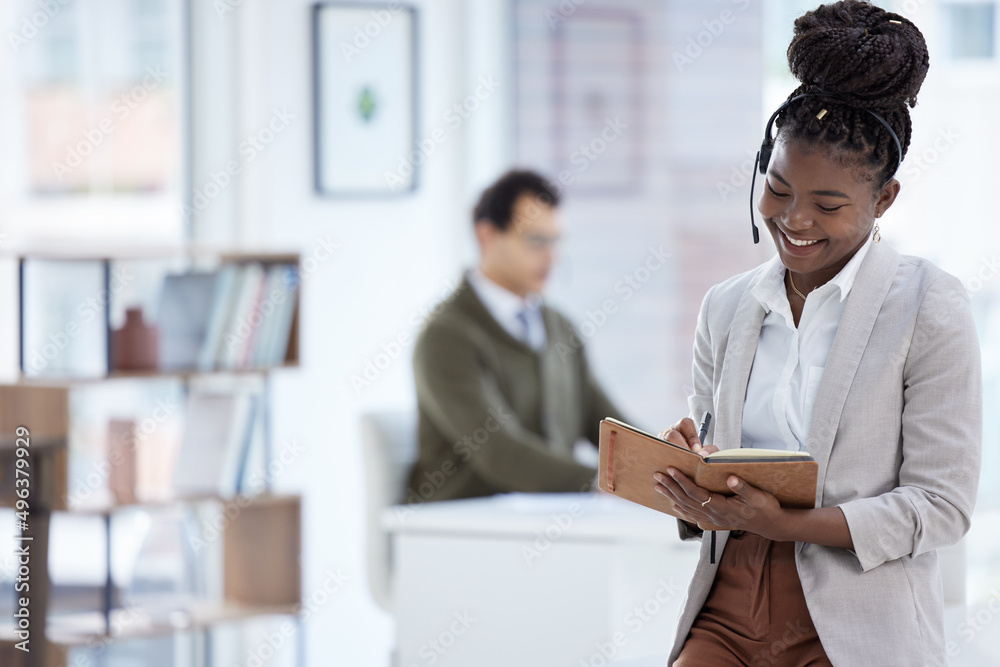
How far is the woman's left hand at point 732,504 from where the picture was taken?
133 cm

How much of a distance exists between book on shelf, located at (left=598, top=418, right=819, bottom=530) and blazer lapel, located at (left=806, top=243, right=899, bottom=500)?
6cm

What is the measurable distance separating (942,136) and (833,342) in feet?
8.86

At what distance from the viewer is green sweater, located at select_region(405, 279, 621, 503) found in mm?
3008

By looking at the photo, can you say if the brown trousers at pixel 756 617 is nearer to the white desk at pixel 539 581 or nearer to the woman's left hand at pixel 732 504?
the woman's left hand at pixel 732 504

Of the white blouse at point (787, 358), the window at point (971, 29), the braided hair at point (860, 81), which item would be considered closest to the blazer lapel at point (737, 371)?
the white blouse at point (787, 358)

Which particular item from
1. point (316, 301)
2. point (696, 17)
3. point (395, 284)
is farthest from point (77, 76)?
point (696, 17)

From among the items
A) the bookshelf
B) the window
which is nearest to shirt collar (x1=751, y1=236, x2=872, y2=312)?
the bookshelf

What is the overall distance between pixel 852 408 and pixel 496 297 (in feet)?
6.42

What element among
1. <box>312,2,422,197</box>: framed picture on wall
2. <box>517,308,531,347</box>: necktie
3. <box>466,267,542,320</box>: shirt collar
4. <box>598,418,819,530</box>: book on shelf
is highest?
<box>312,2,422,197</box>: framed picture on wall

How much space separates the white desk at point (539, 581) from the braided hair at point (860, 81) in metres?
1.23

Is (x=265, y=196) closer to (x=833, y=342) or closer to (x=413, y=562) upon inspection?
(x=413, y=562)

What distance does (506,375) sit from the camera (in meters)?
3.27

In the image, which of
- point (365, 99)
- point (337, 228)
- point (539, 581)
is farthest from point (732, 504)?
point (365, 99)

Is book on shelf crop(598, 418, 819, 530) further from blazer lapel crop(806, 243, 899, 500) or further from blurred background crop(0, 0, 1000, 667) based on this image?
blurred background crop(0, 0, 1000, 667)
